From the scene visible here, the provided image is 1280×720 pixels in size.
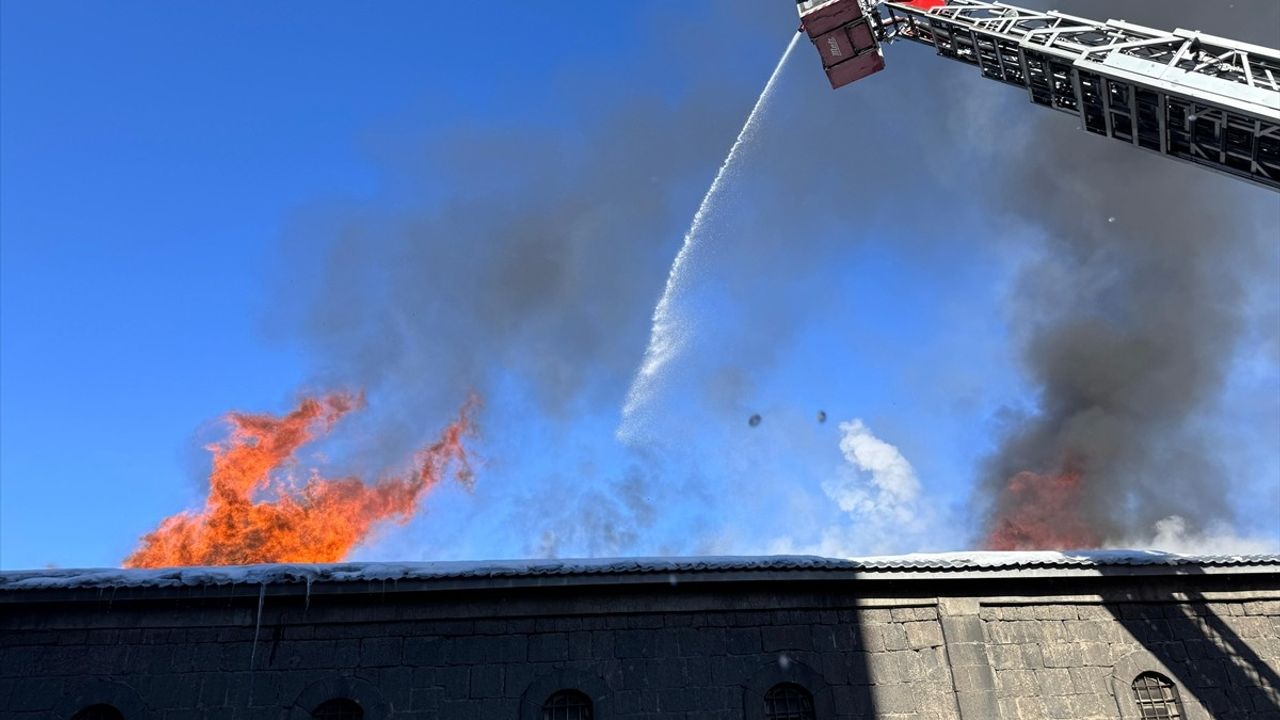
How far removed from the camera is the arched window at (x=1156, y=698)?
12414mm

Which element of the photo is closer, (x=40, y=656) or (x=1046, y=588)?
(x=40, y=656)

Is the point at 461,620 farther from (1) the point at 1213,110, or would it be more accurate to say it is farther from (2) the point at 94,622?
(1) the point at 1213,110

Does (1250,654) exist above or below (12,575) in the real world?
below

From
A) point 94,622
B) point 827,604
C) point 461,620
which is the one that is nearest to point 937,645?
point 827,604

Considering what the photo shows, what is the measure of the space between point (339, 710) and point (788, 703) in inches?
243

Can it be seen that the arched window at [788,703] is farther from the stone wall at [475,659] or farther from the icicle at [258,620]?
the icicle at [258,620]

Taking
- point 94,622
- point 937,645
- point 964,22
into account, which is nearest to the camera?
point 964,22

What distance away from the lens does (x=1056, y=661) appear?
12492 mm

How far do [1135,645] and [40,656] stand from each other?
15.6 metres

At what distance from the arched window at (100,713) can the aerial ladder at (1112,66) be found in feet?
42.6

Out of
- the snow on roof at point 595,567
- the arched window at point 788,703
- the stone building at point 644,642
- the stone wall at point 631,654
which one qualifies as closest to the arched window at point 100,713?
the stone building at point 644,642

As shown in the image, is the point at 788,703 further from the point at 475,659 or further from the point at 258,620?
the point at 258,620

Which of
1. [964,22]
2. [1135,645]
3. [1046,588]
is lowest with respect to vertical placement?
[1135,645]

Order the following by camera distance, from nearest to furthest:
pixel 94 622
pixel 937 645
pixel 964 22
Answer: pixel 964 22, pixel 94 622, pixel 937 645
